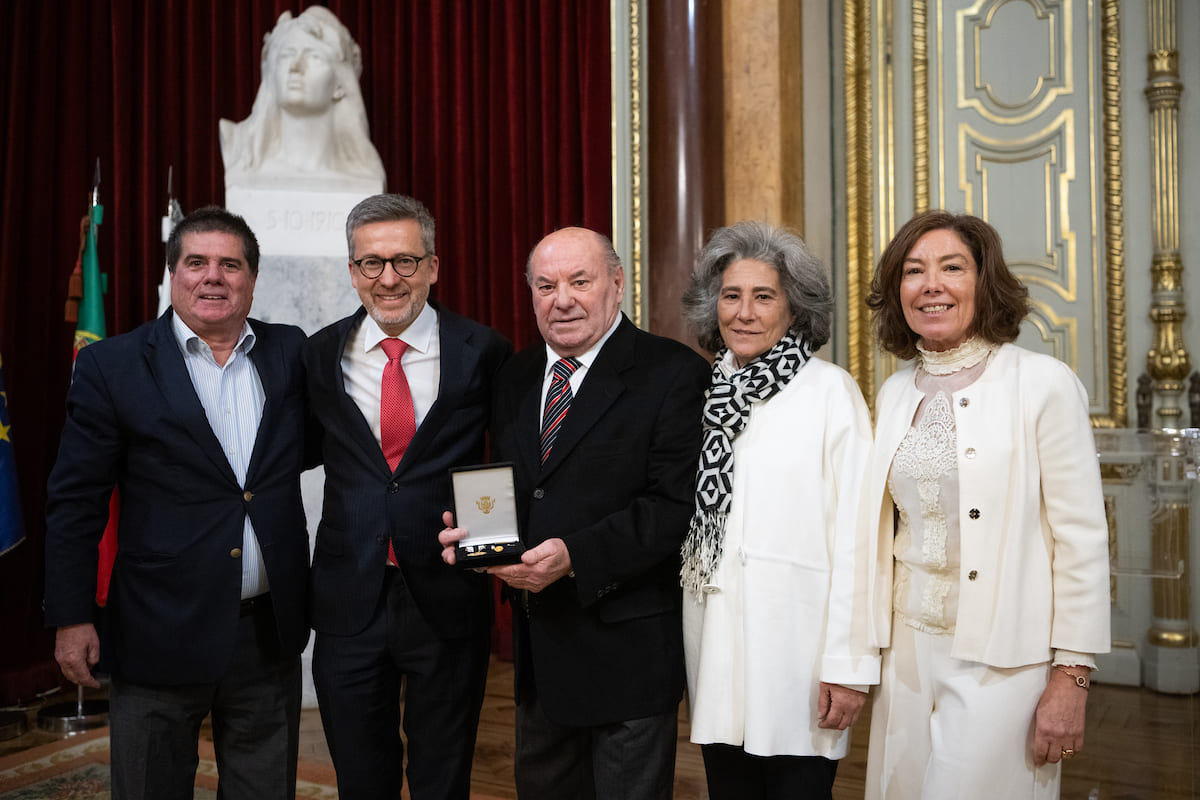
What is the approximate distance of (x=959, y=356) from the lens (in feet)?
5.98

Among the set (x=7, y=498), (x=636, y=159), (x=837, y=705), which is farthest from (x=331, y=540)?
(x=636, y=159)

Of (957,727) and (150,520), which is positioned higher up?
(150,520)

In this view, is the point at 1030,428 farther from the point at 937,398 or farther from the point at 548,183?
the point at 548,183

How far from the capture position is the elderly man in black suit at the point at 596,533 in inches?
72.7

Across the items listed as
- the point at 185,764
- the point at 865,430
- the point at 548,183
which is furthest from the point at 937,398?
the point at 548,183

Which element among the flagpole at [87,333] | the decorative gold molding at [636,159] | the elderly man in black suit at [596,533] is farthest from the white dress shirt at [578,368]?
the flagpole at [87,333]

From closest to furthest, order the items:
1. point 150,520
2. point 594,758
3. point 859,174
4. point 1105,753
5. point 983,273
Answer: point 983,273, point 594,758, point 150,520, point 1105,753, point 859,174

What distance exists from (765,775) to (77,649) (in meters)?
1.42

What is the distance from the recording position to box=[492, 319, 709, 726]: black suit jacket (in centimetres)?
185

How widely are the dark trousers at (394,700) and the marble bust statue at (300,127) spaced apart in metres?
2.41

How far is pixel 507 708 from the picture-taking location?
151 inches

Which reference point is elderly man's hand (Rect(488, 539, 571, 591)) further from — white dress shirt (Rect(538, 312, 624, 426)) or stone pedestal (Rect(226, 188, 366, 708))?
stone pedestal (Rect(226, 188, 366, 708))

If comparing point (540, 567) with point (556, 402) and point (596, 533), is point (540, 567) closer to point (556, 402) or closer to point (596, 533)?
point (596, 533)

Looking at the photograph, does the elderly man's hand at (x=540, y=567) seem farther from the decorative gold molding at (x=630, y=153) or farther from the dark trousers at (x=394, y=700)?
the decorative gold molding at (x=630, y=153)
